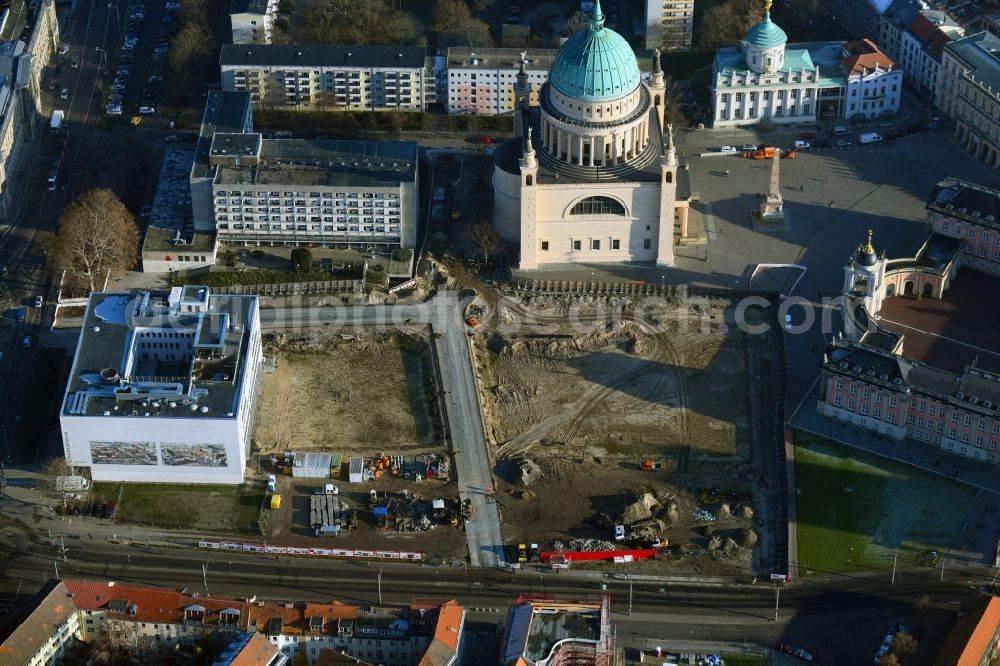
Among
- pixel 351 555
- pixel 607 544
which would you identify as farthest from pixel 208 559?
pixel 607 544

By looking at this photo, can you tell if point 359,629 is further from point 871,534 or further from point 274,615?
point 871,534

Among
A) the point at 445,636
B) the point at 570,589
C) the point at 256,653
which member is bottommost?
the point at 570,589

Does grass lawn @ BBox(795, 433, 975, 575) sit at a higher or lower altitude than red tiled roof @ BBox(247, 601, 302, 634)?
lower

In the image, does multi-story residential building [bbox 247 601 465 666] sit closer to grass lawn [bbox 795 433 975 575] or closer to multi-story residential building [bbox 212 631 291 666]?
multi-story residential building [bbox 212 631 291 666]

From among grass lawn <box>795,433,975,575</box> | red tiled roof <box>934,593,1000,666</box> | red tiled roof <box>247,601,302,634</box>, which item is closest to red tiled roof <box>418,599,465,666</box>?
red tiled roof <box>247,601,302,634</box>

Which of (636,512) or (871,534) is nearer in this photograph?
(871,534)

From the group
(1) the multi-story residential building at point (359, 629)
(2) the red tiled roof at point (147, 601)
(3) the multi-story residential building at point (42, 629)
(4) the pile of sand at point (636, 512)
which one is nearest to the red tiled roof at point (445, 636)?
(1) the multi-story residential building at point (359, 629)

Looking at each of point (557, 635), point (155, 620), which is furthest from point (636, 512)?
point (155, 620)
